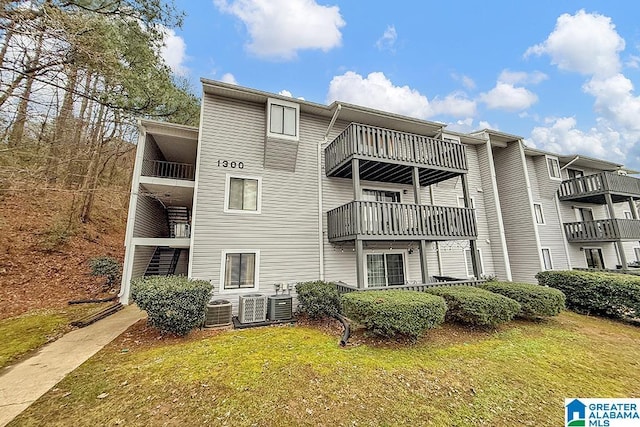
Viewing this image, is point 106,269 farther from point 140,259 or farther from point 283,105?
point 283,105

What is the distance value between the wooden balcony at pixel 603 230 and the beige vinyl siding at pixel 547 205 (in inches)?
20.9

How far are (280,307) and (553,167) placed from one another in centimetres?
1838

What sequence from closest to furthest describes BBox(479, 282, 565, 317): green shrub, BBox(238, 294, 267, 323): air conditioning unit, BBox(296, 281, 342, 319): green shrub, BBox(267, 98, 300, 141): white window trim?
BBox(479, 282, 565, 317): green shrub, BBox(238, 294, 267, 323): air conditioning unit, BBox(296, 281, 342, 319): green shrub, BBox(267, 98, 300, 141): white window trim

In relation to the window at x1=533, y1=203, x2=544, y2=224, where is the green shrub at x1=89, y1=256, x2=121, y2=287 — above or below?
below

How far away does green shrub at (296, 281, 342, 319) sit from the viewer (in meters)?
7.85

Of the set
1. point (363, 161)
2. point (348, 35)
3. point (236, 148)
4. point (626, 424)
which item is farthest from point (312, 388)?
point (348, 35)

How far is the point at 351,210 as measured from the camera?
823 centimetres

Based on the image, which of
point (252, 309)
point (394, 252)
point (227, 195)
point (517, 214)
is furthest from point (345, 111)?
point (517, 214)

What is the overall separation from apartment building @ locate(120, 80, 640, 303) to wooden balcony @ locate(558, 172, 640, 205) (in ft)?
17.3

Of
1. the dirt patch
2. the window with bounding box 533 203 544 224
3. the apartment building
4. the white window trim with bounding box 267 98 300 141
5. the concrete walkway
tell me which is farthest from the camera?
the window with bounding box 533 203 544 224

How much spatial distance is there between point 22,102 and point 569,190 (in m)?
24.3

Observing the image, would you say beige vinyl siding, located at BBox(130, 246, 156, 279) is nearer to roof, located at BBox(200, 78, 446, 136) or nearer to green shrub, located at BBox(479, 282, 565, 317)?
roof, located at BBox(200, 78, 446, 136)

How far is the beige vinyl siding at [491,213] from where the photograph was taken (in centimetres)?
1266

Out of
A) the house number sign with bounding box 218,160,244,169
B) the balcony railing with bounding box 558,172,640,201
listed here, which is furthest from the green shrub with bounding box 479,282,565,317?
the balcony railing with bounding box 558,172,640,201
